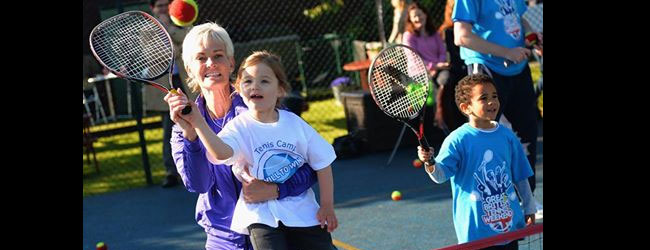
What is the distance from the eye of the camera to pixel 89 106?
13.2 meters

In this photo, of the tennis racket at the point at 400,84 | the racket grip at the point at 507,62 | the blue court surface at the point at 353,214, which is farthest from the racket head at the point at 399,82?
the blue court surface at the point at 353,214

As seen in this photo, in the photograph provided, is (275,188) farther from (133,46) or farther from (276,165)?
(133,46)

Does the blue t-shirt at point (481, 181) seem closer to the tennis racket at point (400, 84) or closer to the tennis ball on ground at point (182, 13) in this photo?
the tennis racket at point (400, 84)

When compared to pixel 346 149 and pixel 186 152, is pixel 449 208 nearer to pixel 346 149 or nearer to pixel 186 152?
pixel 346 149

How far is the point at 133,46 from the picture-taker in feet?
13.3

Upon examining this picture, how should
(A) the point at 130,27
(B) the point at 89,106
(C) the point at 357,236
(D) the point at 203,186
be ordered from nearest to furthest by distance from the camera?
(D) the point at 203,186
(A) the point at 130,27
(C) the point at 357,236
(B) the point at 89,106

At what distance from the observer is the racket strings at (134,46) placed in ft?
12.6

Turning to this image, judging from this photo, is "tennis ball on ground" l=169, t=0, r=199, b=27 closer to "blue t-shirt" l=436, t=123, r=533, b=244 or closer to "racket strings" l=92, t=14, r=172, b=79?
"racket strings" l=92, t=14, r=172, b=79

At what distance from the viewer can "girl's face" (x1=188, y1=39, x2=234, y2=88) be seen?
3.76 metres

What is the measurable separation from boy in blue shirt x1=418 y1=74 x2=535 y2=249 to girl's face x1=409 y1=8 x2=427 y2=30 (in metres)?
4.67


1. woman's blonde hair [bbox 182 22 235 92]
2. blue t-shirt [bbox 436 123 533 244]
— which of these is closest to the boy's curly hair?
blue t-shirt [bbox 436 123 533 244]

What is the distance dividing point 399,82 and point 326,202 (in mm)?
917
